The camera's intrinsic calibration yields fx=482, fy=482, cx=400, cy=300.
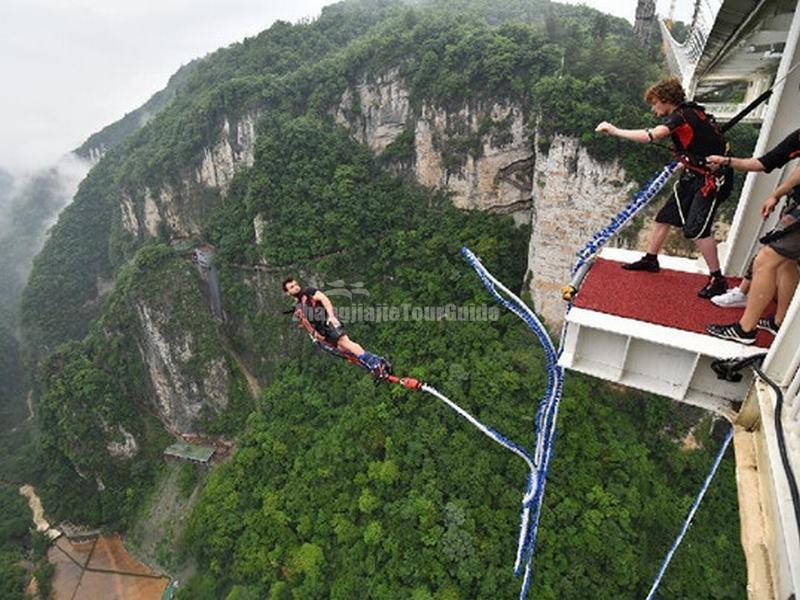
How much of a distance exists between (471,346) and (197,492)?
20201 millimetres

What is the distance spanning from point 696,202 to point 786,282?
1663 mm

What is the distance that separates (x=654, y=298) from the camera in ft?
20.0

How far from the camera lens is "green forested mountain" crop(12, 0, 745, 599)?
746 inches

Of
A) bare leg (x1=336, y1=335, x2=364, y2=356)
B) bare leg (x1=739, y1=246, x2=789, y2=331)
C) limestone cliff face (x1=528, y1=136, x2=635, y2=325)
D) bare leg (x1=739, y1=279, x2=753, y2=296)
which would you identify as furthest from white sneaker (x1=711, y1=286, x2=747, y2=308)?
limestone cliff face (x1=528, y1=136, x2=635, y2=325)

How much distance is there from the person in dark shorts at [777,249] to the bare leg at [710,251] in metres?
1.08

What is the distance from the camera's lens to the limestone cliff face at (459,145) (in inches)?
1115

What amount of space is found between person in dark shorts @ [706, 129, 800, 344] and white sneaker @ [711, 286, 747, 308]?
0.84m

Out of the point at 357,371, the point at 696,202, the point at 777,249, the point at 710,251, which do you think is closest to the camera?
the point at 777,249

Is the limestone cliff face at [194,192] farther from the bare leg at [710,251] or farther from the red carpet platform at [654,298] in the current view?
the bare leg at [710,251]

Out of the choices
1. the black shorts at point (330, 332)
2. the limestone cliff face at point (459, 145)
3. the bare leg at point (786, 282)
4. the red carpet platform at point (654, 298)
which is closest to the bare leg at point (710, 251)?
the red carpet platform at point (654, 298)

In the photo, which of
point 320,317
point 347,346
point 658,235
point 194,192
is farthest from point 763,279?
point 194,192

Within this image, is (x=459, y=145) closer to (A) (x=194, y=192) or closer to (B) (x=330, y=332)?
(B) (x=330, y=332)

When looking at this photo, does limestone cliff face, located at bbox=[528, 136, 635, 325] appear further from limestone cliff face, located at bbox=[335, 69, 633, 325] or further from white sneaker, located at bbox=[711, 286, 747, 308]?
white sneaker, located at bbox=[711, 286, 747, 308]

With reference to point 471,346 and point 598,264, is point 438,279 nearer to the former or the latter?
point 471,346
